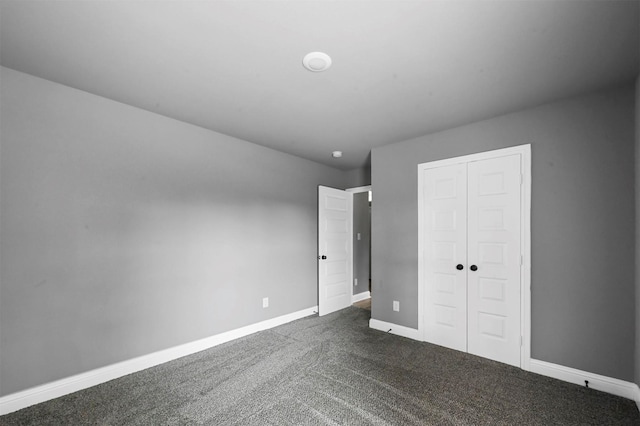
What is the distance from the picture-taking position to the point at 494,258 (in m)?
3.00

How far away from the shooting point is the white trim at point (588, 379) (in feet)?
7.55

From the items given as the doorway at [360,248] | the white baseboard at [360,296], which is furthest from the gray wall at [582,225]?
the white baseboard at [360,296]

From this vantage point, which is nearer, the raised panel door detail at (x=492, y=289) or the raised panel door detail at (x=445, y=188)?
Answer: the raised panel door detail at (x=492, y=289)

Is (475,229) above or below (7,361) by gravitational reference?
above

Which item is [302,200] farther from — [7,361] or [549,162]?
[7,361]

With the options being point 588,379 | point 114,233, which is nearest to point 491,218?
point 588,379

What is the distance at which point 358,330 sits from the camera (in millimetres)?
3873

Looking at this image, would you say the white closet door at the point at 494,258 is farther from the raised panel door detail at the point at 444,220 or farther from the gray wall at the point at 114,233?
the gray wall at the point at 114,233

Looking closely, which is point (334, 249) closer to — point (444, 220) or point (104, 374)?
point (444, 220)

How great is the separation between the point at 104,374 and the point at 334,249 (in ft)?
10.8

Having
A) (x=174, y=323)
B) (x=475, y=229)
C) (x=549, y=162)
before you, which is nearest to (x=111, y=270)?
(x=174, y=323)

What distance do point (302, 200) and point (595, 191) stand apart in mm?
3441

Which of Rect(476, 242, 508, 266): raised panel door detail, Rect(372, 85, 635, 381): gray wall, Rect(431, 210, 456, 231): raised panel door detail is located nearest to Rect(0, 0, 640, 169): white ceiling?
Rect(372, 85, 635, 381): gray wall

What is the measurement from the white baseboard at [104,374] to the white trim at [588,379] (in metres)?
3.18
